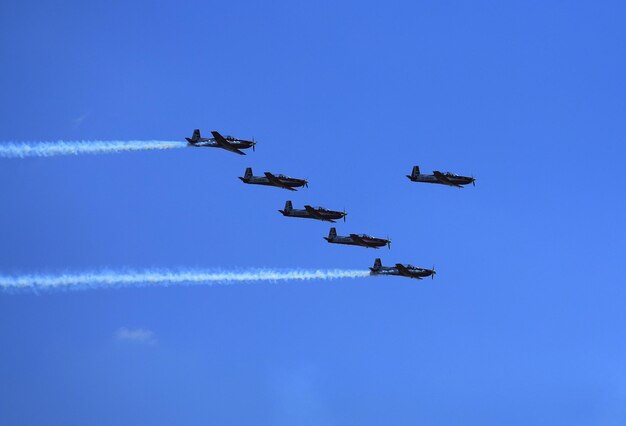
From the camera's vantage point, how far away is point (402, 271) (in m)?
179

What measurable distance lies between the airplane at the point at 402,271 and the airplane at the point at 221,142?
99.0 ft

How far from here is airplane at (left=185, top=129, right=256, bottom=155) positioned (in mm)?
168000

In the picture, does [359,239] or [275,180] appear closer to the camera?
[275,180]

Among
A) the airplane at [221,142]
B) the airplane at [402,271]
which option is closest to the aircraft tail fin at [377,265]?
the airplane at [402,271]

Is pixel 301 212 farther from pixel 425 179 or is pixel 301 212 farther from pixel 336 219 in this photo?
pixel 425 179

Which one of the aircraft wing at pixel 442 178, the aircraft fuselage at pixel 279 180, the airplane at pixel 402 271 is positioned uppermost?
the aircraft wing at pixel 442 178

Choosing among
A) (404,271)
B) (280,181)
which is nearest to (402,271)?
(404,271)

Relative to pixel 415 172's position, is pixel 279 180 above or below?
below

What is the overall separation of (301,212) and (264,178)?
379 inches

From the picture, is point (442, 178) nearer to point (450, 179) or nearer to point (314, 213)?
point (450, 179)

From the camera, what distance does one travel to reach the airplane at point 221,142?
551 ft

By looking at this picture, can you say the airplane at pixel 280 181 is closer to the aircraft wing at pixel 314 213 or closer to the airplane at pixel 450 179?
the aircraft wing at pixel 314 213

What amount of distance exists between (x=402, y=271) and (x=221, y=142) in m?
38.1

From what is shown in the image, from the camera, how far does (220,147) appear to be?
6649 inches
